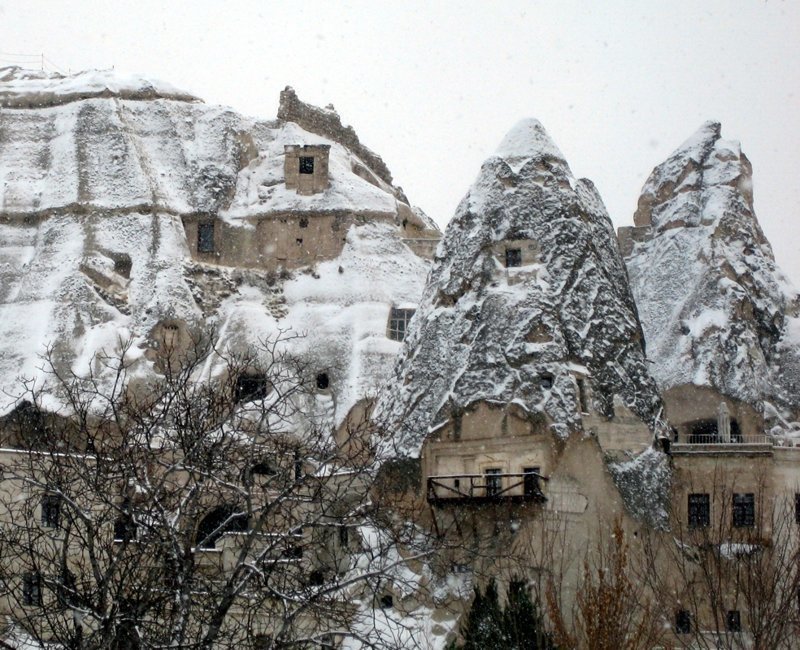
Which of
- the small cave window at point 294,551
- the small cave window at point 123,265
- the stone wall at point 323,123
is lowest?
the small cave window at point 294,551

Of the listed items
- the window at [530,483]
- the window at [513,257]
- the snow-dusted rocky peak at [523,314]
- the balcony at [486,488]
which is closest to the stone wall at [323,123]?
the snow-dusted rocky peak at [523,314]

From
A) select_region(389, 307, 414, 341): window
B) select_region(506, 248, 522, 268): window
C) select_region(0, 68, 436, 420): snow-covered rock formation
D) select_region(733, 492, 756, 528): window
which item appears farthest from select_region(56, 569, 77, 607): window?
select_region(389, 307, 414, 341): window

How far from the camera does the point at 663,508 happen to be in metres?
42.2

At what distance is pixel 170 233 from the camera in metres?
58.7

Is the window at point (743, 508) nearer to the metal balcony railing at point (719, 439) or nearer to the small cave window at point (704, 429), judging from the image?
the metal balcony railing at point (719, 439)

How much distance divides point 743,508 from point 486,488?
7.53 m

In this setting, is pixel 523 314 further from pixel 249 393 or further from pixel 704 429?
pixel 249 393

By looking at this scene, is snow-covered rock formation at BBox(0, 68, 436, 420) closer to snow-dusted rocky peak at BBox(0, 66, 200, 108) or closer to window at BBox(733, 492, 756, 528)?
snow-dusted rocky peak at BBox(0, 66, 200, 108)

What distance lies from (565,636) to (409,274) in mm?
29868

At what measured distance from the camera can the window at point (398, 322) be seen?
54344 millimetres

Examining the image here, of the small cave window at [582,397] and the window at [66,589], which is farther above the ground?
the small cave window at [582,397]

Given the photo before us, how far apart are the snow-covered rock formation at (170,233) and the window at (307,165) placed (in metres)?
0.83

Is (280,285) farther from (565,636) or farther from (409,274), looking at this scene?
(565,636)

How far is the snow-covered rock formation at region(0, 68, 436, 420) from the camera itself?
177 feet
